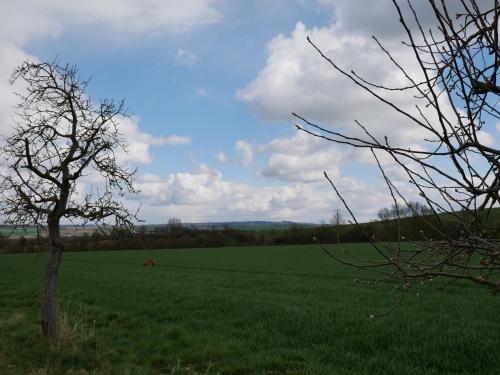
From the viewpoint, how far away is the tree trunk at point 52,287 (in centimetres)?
946

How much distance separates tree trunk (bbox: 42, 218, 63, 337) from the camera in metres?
9.46

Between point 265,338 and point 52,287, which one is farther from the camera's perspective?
point 52,287

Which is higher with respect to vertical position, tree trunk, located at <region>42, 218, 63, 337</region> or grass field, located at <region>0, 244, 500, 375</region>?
tree trunk, located at <region>42, 218, 63, 337</region>

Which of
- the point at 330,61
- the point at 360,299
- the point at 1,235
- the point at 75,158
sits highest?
the point at 75,158

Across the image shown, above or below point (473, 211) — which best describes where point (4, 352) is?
below

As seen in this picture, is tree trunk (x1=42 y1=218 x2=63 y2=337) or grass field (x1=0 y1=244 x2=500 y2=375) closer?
grass field (x1=0 y1=244 x2=500 y2=375)

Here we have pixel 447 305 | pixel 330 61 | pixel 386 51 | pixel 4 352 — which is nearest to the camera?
pixel 330 61

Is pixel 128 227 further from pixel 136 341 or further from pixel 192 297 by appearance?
pixel 192 297

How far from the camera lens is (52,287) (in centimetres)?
963

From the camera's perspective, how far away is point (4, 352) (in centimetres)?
876

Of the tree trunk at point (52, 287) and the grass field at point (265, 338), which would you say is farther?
the tree trunk at point (52, 287)

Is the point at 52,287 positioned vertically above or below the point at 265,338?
above

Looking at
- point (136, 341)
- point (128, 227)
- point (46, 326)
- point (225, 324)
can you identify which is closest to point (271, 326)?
point (225, 324)

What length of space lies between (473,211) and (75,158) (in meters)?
9.30
